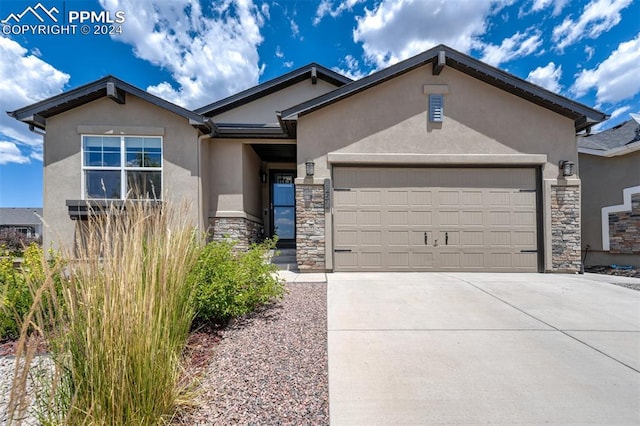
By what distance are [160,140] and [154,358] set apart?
23.3 feet

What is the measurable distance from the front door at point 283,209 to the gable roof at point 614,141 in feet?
30.6

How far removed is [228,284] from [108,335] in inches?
76.2

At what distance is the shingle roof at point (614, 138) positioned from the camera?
847 centimetres

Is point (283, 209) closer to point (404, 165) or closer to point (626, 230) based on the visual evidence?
point (404, 165)

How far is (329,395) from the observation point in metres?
2.44

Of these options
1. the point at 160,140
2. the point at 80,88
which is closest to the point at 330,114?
the point at 160,140

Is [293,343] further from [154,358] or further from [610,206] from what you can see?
[610,206]

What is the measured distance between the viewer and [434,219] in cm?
729

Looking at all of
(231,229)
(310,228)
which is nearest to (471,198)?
(310,228)

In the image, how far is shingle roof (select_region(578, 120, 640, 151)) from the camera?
847cm

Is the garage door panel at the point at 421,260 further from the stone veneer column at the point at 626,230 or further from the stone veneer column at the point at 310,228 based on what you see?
the stone veneer column at the point at 626,230

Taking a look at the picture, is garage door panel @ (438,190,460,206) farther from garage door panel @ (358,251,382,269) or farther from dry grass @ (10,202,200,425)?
dry grass @ (10,202,200,425)

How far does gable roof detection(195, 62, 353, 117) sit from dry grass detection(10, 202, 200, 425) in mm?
8451

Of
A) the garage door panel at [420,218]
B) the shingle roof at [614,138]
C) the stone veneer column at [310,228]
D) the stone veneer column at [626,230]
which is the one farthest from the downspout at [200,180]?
the stone veneer column at [626,230]
